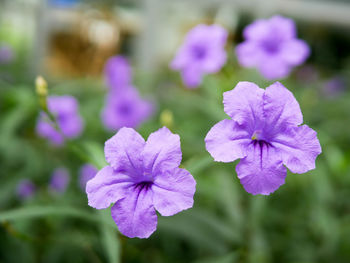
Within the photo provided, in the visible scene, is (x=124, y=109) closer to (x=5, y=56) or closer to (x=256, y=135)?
(x=256, y=135)

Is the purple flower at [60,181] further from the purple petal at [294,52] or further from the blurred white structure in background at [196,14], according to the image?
the blurred white structure in background at [196,14]

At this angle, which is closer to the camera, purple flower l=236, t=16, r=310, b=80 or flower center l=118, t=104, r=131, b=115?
purple flower l=236, t=16, r=310, b=80

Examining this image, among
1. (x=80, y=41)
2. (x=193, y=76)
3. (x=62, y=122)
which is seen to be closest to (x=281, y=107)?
(x=193, y=76)

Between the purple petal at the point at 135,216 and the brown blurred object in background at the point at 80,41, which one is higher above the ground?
the purple petal at the point at 135,216

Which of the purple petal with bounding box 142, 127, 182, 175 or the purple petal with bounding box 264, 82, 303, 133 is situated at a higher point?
the purple petal with bounding box 264, 82, 303, 133

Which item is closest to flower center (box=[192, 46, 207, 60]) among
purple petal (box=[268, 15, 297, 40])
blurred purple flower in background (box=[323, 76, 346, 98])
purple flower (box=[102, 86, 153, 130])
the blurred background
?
the blurred background

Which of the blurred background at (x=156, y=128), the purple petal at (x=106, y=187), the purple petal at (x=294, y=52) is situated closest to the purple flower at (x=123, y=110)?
the blurred background at (x=156, y=128)

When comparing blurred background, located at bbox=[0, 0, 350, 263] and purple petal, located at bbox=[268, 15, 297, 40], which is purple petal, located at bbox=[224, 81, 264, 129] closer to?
blurred background, located at bbox=[0, 0, 350, 263]
